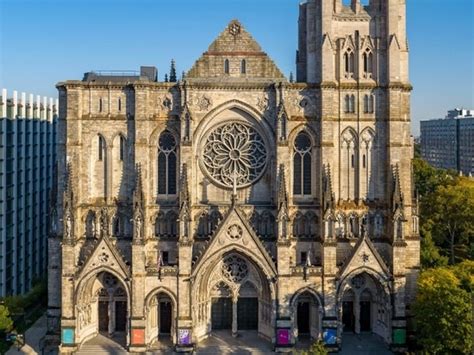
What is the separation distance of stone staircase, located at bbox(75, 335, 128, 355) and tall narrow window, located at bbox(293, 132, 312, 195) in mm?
17094

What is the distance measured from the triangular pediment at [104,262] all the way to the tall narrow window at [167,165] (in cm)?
602

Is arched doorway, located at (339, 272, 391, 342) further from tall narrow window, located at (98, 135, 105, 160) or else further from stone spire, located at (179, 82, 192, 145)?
tall narrow window, located at (98, 135, 105, 160)

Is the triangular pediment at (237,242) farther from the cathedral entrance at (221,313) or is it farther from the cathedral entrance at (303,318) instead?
the cathedral entrance at (303,318)

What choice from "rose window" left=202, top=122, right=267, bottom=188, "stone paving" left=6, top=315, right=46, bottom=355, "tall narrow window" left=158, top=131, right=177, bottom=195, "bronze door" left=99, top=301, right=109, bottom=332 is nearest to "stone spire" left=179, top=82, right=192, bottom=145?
"tall narrow window" left=158, top=131, right=177, bottom=195

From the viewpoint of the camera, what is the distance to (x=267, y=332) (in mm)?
47969

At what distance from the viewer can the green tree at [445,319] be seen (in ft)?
128

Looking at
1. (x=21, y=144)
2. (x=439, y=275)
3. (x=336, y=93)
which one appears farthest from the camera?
(x=21, y=144)

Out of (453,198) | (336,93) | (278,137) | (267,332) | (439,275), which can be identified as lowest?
(267,332)

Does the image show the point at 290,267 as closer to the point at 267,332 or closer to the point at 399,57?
the point at 267,332

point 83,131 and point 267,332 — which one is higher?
point 83,131

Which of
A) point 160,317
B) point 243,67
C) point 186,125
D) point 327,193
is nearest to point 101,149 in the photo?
point 186,125

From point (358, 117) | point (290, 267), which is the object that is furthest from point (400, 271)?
point (358, 117)

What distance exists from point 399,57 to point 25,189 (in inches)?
1576

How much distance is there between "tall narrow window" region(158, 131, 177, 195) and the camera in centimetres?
4912
